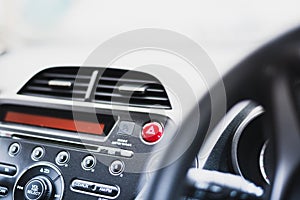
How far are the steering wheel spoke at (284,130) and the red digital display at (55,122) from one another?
0.37 metres

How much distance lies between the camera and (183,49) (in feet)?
2.76

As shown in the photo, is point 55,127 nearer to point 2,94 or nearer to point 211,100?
point 2,94

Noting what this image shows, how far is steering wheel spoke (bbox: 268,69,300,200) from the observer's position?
20.6 inches

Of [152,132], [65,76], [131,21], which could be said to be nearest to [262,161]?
[152,132]

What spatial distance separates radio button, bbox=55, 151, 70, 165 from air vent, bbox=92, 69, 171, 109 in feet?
0.33

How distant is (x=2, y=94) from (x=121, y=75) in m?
0.24

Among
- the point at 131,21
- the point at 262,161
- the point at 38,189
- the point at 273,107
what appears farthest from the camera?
the point at 131,21

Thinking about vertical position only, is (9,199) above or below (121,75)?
below

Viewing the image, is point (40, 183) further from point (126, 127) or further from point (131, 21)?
point (131, 21)

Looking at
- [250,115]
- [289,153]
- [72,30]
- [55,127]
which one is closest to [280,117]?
[289,153]

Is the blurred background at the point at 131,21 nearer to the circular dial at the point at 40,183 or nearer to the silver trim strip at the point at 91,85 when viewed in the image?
the silver trim strip at the point at 91,85

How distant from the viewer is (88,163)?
81 cm

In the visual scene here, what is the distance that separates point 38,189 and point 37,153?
7 centimetres

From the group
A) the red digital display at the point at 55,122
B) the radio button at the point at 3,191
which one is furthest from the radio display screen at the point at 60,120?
the radio button at the point at 3,191
